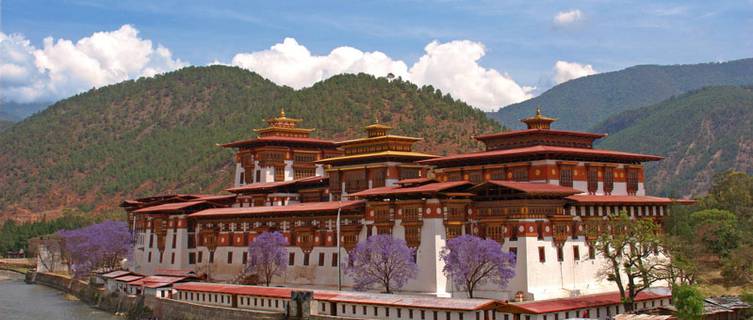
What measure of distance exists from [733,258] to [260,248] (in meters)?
36.6

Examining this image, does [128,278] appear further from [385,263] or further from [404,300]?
[404,300]

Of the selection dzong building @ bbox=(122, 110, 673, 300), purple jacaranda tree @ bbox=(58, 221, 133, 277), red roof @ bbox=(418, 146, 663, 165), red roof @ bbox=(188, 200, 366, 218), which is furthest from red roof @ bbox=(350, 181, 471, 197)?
purple jacaranda tree @ bbox=(58, 221, 133, 277)

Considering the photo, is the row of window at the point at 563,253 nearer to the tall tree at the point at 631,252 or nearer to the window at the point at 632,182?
the tall tree at the point at 631,252

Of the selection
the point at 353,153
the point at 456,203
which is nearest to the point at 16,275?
the point at 353,153

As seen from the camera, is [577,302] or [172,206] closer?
[577,302]

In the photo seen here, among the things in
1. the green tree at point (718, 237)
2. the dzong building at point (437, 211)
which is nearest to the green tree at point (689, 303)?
the dzong building at point (437, 211)

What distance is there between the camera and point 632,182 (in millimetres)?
76438

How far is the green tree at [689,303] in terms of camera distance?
5328cm

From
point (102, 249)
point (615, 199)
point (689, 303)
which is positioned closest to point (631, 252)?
point (689, 303)

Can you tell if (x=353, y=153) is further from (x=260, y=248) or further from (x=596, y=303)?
(x=596, y=303)

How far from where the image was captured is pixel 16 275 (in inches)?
5463

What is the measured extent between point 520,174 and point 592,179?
A: 251 inches

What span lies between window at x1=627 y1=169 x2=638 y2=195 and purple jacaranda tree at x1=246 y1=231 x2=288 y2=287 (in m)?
28.1

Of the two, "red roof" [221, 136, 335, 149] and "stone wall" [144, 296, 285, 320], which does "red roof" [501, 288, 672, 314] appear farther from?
"red roof" [221, 136, 335, 149]
